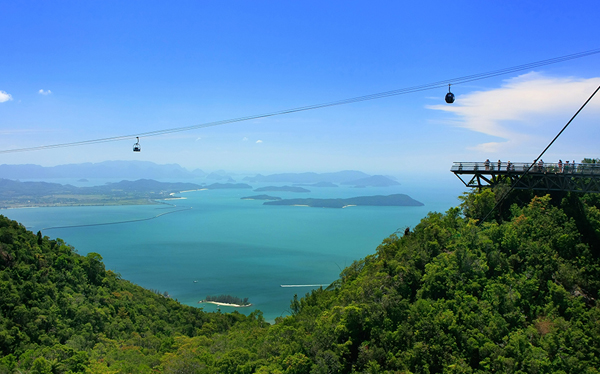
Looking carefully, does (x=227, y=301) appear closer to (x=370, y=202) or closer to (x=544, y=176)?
(x=544, y=176)

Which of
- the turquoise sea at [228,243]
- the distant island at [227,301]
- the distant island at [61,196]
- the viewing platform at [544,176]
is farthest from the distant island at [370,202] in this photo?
the viewing platform at [544,176]

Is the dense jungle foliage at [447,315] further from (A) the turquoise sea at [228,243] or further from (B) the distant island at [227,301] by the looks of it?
(B) the distant island at [227,301]

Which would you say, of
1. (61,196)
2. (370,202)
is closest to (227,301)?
(370,202)

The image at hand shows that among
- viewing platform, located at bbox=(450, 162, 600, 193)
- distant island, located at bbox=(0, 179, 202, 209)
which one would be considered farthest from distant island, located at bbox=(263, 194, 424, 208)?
viewing platform, located at bbox=(450, 162, 600, 193)

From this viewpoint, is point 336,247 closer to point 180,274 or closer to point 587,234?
point 180,274

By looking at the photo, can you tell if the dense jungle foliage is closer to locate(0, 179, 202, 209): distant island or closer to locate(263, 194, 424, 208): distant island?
locate(263, 194, 424, 208): distant island

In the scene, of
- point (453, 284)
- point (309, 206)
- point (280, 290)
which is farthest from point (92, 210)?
point (453, 284)
